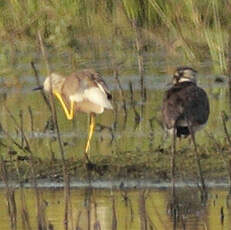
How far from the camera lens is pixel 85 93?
11.7 m

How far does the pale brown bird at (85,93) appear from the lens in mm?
11477

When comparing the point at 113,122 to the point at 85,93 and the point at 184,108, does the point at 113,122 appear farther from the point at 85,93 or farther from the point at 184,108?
the point at 184,108

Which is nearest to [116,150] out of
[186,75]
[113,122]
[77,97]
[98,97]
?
[98,97]

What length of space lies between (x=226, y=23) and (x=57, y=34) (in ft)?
20.2

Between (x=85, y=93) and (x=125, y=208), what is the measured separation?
311 cm

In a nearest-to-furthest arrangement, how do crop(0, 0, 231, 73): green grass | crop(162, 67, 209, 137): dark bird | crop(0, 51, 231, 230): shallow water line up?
crop(0, 0, 231, 73): green grass < crop(0, 51, 231, 230): shallow water < crop(162, 67, 209, 137): dark bird

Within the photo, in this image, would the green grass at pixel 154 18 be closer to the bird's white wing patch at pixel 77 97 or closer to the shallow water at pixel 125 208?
the bird's white wing patch at pixel 77 97

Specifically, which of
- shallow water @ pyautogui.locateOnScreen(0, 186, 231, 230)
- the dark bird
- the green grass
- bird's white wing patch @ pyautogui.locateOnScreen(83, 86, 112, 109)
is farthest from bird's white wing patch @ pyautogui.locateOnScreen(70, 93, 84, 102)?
shallow water @ pyautogui.locateOnScreen(0, 186, 231, 230)

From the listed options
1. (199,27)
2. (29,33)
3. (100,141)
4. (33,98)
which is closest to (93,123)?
(100,141)

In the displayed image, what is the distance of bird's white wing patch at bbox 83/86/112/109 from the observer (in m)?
11.4

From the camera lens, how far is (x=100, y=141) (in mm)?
11602

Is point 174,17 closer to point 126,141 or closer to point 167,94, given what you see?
point 167,94

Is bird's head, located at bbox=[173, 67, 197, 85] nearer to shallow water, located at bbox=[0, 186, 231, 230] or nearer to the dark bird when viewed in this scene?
the dark bird

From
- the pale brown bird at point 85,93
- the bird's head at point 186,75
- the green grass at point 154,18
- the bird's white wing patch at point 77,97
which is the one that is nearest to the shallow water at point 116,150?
the pale brown bird at point 85,93
